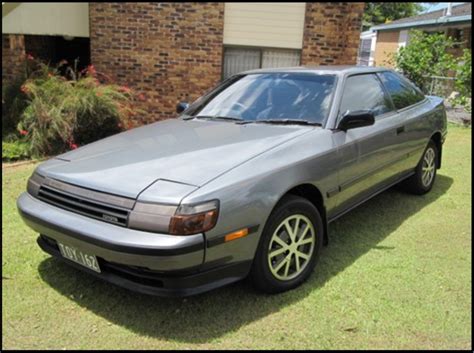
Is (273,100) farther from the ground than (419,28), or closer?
closer

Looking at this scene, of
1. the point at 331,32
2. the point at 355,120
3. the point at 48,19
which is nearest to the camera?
the point at 355,120

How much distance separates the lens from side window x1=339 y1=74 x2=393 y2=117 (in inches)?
161

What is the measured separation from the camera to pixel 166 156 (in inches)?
128

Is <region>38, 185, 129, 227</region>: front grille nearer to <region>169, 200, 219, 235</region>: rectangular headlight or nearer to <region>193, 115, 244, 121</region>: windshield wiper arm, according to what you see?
<region>169, 200, 219, 235</region>: rectangular headlight

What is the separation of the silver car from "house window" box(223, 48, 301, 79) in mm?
5488

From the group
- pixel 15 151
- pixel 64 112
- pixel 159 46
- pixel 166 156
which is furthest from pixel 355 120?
pixel 159 46

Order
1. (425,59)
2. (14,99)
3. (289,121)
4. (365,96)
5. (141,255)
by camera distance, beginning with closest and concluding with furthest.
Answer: (141,255) < (289,121) < (365,96) < (14,99) < (425,59)

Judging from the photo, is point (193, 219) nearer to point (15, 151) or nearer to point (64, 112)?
point (64, 112)

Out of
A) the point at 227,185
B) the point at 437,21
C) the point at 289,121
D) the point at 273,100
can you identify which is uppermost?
the point at 437,21

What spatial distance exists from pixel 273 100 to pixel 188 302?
192 cm

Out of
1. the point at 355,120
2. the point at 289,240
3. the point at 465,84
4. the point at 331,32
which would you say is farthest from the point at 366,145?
the point at 465,84

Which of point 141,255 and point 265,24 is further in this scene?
point 265,24

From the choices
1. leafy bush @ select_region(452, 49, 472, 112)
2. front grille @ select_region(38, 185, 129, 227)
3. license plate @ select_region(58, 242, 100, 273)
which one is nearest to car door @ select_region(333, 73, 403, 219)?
front grille @ select_region(38, 185, 129, 227)

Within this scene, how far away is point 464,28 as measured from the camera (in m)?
19.8
